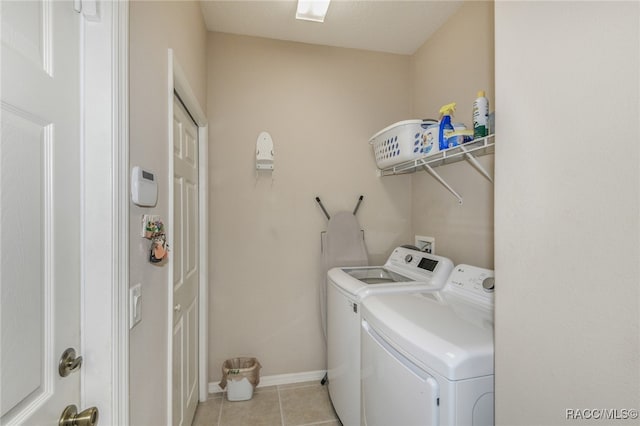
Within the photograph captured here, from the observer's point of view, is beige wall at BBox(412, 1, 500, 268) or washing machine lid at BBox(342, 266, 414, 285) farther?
washing machine lid at BBox(342, 266, 414, 285)

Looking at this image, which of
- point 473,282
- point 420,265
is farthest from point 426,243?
point 473,282

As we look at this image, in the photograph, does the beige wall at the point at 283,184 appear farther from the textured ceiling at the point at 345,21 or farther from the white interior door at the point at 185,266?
the white interior door at the point at 185,266

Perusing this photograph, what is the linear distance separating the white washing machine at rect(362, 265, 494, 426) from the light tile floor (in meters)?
0.68

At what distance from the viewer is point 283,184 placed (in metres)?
2.25

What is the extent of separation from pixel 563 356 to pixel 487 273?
36.1 inches

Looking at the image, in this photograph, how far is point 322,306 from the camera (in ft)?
7.41

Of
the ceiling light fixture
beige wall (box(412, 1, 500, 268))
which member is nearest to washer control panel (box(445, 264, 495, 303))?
beige wall (box(412, 1, 500, 268))

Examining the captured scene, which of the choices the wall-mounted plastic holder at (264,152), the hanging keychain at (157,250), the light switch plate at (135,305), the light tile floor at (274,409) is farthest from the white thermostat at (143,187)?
the light tile floor at (274,409)

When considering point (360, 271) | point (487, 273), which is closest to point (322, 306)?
point (360, 271)

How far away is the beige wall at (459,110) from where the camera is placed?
1.69 m

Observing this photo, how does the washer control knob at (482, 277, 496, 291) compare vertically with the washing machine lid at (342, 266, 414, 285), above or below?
above

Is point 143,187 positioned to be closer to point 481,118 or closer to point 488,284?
point 481,118

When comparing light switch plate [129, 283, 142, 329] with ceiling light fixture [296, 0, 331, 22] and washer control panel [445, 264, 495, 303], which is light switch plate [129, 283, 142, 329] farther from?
ceiling light fixture [296, 0, 331, 22]

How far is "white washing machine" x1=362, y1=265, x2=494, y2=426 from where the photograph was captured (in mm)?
900
